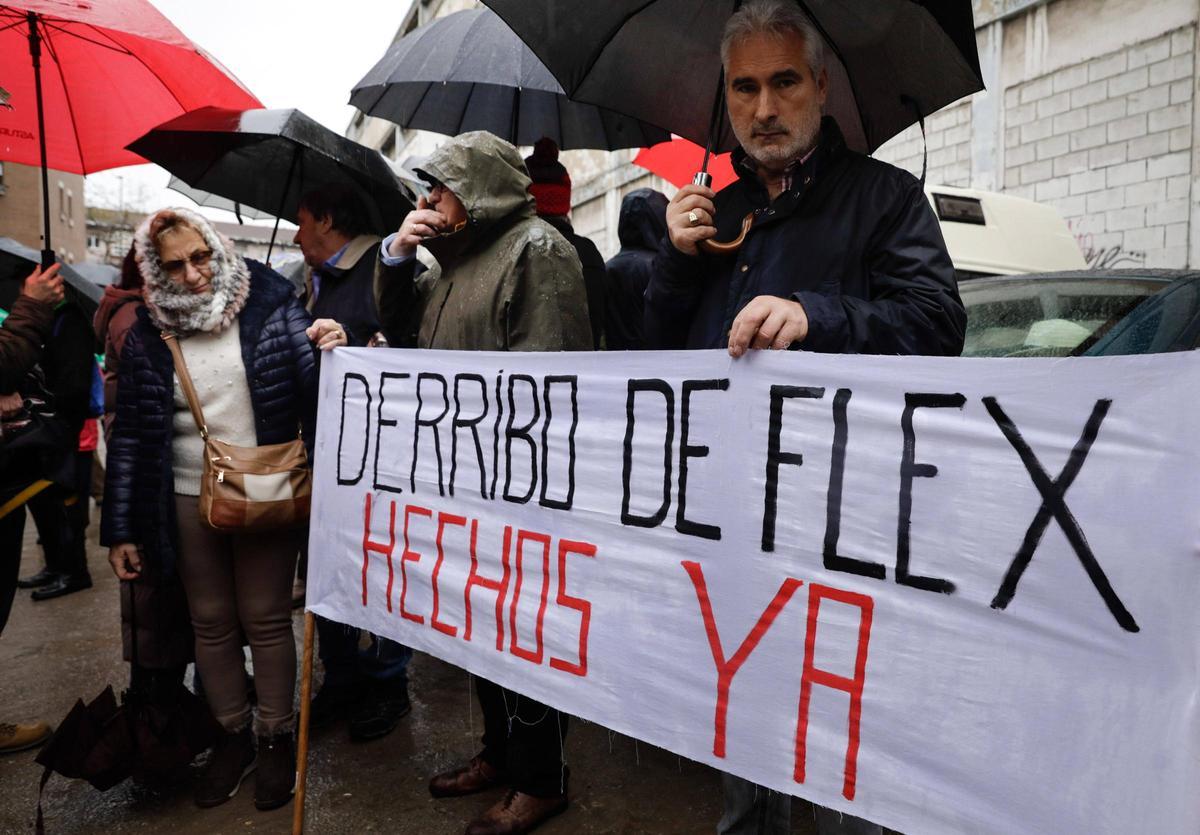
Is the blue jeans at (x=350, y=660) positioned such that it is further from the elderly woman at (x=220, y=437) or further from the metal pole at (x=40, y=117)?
the metal pole at (x=40, y=117)

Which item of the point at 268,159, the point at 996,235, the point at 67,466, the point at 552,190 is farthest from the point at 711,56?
the point at 996,235

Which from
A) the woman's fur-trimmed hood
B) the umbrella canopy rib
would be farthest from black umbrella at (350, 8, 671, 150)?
the woman's fur-trimmed hood

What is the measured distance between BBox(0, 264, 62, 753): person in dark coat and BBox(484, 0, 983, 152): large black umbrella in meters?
2.04

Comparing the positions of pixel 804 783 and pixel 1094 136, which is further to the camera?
pixel 1094 136

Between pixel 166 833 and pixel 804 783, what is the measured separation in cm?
211

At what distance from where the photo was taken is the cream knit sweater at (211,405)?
2.82 meters

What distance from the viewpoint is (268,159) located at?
4.21 meters

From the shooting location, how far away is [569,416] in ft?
6.75

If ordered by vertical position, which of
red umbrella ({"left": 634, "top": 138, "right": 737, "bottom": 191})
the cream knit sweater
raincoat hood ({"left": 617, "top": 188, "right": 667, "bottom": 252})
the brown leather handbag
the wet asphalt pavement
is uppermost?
red umbrella ({"left": 634, "top": 138, "right": 737, "bottom": 191})

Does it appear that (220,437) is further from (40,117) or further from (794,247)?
(794,247)

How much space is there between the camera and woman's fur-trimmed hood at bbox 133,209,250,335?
277 cm

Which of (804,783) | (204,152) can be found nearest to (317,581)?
(804,783)

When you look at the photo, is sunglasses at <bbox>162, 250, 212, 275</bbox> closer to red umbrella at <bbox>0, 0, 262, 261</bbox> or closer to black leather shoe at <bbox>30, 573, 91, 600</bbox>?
red umbrella at <bbox>0, 0, 262, 261</bbox>

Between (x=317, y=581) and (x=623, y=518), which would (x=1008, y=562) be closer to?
(x=623, y=518)
